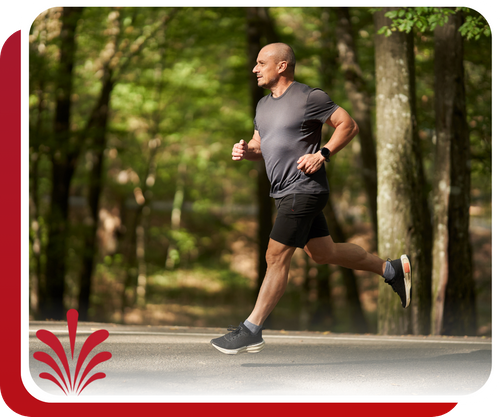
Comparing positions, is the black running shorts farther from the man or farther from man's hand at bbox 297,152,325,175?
man's hand at bbox 297,152,325,175

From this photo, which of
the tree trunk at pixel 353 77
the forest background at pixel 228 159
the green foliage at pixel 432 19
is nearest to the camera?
the green foliage at pixel 432 19

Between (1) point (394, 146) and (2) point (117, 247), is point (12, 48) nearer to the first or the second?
(1) point (394, 146)

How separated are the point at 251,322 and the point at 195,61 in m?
15.5

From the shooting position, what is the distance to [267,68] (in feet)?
15.6

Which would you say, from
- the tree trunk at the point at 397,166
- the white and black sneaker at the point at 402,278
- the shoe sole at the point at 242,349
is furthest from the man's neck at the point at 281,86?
the tree trunk at the point at 397,166

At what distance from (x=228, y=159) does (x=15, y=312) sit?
676 inches

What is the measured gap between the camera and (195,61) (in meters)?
19.0

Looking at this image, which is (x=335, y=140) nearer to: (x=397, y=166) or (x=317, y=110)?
(x=317, y=110)

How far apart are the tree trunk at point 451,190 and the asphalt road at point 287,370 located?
182cm

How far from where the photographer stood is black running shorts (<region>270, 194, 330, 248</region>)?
461cm

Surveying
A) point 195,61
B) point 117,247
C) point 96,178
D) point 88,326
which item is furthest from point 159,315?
point 88,326

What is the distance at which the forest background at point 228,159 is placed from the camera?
780cm

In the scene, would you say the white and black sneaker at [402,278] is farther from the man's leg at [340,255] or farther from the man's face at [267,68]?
the man's face at [267,68]

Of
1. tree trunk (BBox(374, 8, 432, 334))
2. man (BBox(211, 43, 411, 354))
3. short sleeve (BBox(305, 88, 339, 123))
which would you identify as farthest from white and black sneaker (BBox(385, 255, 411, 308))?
tree trunk (BBox(374, 8, 432, 334))
